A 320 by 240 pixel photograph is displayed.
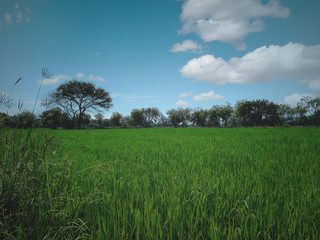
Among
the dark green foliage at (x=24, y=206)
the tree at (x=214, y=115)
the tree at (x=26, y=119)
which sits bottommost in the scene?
the dark green foliage at (x=24, y=206)

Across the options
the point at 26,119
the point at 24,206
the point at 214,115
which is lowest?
the point at 24,206

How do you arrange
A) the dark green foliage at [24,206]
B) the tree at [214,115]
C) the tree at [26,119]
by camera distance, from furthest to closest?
1. the tree at [214,115]
2. the tree at [26,119]
3. the dark green foliage at [24,206]

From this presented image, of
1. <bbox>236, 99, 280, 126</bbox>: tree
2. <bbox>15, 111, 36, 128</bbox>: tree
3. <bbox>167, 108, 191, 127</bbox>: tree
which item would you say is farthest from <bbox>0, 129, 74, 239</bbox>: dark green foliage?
<bbox>167, 108, 191, 127</bbox>: tree

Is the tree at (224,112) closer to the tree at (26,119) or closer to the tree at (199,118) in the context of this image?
the tree at (199,118)

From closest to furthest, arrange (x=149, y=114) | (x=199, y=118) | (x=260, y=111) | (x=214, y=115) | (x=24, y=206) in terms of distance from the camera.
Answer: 1. (x=24, y=206)
2. (x=260, y=111)
3. (x=214, y=115)
4. (x=199, y=118)
5. (x=149, y=114)

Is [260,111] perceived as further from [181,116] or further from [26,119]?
[26,119]

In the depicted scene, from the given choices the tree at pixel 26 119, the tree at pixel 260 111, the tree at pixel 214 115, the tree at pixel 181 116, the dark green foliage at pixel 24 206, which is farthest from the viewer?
the tree at pixel 181 116

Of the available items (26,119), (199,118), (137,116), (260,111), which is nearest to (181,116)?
(199,118)

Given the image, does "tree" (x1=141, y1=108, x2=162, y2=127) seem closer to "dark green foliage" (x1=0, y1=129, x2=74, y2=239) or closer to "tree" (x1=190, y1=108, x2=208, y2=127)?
"tree" (x1=190, y1=108, x2=208, y2=127)

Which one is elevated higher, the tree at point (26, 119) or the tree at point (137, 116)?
the tree at point (137, 116)

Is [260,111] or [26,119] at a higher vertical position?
[260,111]

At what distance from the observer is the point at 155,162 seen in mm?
3525

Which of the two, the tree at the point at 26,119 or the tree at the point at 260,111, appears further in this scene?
the tree at the point at 260,111

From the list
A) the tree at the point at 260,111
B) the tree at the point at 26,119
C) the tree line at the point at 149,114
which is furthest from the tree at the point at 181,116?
the tree at the point at 26,119
